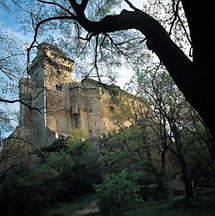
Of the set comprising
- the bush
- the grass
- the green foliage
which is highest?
the green foliage

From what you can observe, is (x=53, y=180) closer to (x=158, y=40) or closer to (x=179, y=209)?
(x=179, y=209)

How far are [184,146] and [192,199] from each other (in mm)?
5244

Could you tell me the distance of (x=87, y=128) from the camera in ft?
184

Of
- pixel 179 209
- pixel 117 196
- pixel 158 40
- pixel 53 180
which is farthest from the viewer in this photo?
pixel 53 180

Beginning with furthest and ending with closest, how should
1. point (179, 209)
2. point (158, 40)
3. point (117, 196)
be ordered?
point (179, 209) < point (117, 196) < point (158, 40)

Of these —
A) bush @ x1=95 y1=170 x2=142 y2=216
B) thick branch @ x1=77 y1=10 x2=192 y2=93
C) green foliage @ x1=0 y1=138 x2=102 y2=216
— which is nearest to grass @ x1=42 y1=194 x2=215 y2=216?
bush @ x1=95 y1=170 x2=142 y2=216

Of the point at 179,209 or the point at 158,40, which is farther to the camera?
the point at 179,209

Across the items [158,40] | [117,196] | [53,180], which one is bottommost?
[117,196]

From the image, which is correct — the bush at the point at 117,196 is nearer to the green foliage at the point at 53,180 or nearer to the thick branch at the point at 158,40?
the green foliage at the point at 53,180

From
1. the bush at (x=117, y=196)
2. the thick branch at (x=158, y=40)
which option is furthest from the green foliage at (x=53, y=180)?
the thick branch at (x=158, y=40)

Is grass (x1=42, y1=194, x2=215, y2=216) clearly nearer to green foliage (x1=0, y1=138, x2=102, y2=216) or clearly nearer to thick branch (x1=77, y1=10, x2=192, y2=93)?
green foliage (x1=0, y1=138, x2=102, y2=216)

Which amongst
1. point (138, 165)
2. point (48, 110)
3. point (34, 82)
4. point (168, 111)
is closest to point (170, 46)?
point (34, 82)

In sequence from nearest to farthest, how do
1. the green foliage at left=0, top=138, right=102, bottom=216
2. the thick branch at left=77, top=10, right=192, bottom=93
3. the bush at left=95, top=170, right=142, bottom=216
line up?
the thick branch at left=77, top=10, right=192, bottom=93
the bush at left=95, top=170, right=142, bottom=216
the green foliage at left=0, top=138, right=102, bottom=216

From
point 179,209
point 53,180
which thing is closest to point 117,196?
point 179,209
